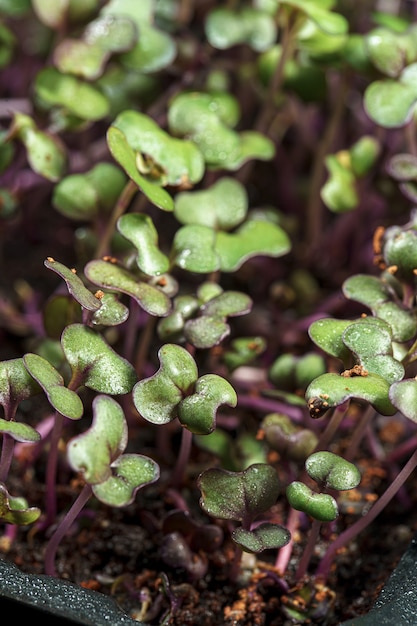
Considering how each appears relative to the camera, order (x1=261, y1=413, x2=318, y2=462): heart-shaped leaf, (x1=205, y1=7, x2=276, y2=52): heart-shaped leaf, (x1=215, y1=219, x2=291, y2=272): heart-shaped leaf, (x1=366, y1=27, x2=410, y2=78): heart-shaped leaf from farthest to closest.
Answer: (x1=205, y1=7, x2=276, y2=52): heart-shaped leaf < (x1=366, y1=27, x2=410, y2=78): heart-shaped leaf < (x1=215, y1=219, x2=291, y2=272): heart-shaped leaf < (x1=261, y1=413, x2=318, y2=462): heart-shaped leaf

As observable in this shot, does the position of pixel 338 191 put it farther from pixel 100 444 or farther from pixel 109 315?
pixel 100 444

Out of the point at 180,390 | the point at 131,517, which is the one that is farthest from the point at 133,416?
the point at 180,390

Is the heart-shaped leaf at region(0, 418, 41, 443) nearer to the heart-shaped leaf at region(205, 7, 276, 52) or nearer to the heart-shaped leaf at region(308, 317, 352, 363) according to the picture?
the heart-shaped leaf at region(308, 317, 352, 363)

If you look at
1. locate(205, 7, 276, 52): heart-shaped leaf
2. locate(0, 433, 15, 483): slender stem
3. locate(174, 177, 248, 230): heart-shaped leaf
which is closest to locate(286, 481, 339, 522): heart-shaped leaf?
locate(0, 433, 15, 483): slender stem

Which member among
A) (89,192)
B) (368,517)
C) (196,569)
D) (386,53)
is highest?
(386,53)

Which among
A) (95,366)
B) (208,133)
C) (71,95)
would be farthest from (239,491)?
(71,95)

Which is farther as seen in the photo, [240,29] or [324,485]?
[240,29]
